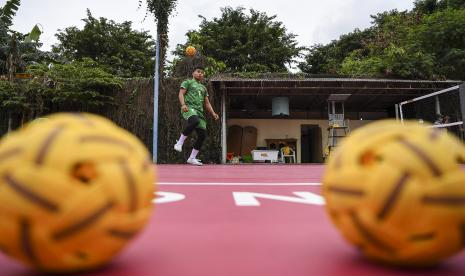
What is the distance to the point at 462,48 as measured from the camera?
52.0ft

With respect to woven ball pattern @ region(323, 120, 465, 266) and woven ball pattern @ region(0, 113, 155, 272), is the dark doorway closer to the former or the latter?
woven ball pattern @ region(323, 120, 465, 266)

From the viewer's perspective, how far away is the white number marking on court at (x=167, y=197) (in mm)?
2943

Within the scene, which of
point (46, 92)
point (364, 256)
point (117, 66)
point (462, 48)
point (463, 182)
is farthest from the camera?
point (117, 66)

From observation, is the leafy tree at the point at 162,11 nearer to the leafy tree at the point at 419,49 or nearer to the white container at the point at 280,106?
the white container at the point at 280,106

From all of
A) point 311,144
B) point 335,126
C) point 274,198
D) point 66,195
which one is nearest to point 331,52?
point 311,144

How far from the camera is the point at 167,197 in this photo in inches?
123

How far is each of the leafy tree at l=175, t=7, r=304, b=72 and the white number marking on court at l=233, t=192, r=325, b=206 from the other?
1843cm

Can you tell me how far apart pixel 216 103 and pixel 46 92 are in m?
5.21

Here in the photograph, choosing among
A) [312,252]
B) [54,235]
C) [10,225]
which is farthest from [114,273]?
[312,252]

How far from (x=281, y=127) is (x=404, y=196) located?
15816 mm

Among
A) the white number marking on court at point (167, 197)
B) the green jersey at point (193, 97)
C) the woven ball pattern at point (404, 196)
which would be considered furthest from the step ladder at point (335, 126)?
the woven ball pattern at point (404, 196)

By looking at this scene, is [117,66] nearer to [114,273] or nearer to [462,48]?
[462,48]

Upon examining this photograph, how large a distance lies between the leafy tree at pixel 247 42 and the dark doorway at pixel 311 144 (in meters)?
5.04

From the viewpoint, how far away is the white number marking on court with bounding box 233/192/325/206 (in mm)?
2883
